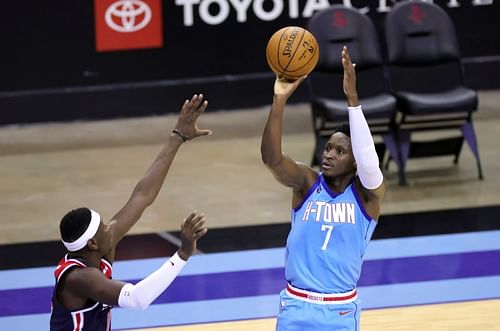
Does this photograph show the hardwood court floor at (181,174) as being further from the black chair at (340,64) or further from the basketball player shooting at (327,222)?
the basketball player shooting at (327,222)

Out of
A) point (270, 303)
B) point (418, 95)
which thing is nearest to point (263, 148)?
point (270, 303)

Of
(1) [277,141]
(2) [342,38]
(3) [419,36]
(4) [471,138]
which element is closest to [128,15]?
(2) [342,38]

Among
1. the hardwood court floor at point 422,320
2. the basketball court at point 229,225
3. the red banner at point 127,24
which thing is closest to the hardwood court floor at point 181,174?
the basketball court at point 229,225

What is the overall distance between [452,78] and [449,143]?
2076mm

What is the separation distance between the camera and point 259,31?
1338cm

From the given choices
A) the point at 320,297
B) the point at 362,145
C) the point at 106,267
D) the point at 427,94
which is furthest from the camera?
the point at 427,94

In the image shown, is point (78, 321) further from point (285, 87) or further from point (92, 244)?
point (285, 87)

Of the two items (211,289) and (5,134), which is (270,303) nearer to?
(211,289)

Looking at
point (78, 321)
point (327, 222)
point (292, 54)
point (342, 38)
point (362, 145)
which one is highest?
point (292, 54)

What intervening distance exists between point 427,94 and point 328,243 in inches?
226

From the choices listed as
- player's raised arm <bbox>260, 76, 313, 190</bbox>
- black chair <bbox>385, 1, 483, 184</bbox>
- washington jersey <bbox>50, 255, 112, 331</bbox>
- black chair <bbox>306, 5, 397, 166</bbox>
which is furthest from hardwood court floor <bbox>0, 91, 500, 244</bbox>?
washington jersey <bbox>50, 255, 112, 331</bbox>

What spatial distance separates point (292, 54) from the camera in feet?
20.1

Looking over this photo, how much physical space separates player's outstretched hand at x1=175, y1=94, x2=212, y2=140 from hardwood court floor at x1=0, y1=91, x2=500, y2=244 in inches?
156

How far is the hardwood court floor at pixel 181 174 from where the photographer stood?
33.9 ft
